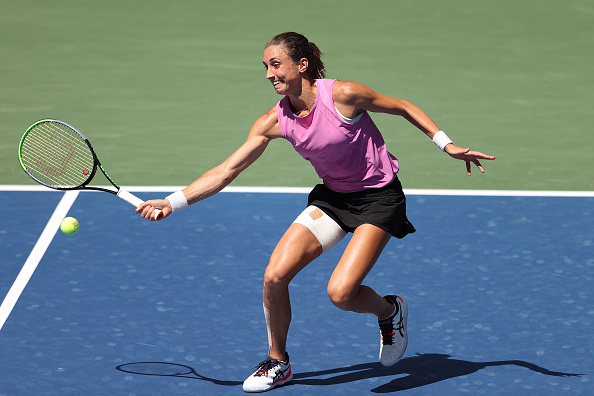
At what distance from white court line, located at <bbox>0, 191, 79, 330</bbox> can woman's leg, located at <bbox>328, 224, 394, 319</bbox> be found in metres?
2.29

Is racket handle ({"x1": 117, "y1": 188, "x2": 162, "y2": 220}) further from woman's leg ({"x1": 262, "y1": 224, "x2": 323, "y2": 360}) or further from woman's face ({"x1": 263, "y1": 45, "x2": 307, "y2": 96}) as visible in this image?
woman's face ({"x1": 263, "y1": 45, "x2": 307, "y2": 96})

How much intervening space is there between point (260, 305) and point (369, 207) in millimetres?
1337

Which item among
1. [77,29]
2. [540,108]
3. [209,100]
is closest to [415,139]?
[540,108]

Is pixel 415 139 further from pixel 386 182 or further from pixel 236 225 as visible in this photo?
pixel 386 182

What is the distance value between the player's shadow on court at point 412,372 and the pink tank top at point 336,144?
1054 millimetres

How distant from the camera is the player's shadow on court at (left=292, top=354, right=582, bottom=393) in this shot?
589 centimetres

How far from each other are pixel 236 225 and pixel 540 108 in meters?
4.49

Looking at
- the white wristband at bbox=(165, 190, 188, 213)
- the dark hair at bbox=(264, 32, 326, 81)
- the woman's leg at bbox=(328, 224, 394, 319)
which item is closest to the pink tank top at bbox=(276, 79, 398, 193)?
the dark hair at bbox=(264, 32, 326, 81)

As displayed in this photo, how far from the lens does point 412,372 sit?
19.8ft

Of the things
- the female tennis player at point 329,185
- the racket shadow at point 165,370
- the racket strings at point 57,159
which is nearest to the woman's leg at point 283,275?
the female tennis player at point 329,185

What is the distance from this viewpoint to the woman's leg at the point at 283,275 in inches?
225

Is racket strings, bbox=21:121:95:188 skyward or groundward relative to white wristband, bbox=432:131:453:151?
groundward

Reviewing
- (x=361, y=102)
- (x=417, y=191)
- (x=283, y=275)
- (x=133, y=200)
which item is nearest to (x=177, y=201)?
(x=133, y=200)

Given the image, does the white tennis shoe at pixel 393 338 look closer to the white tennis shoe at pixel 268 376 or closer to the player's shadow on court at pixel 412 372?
the player's shadow on court at pixel 412 372
